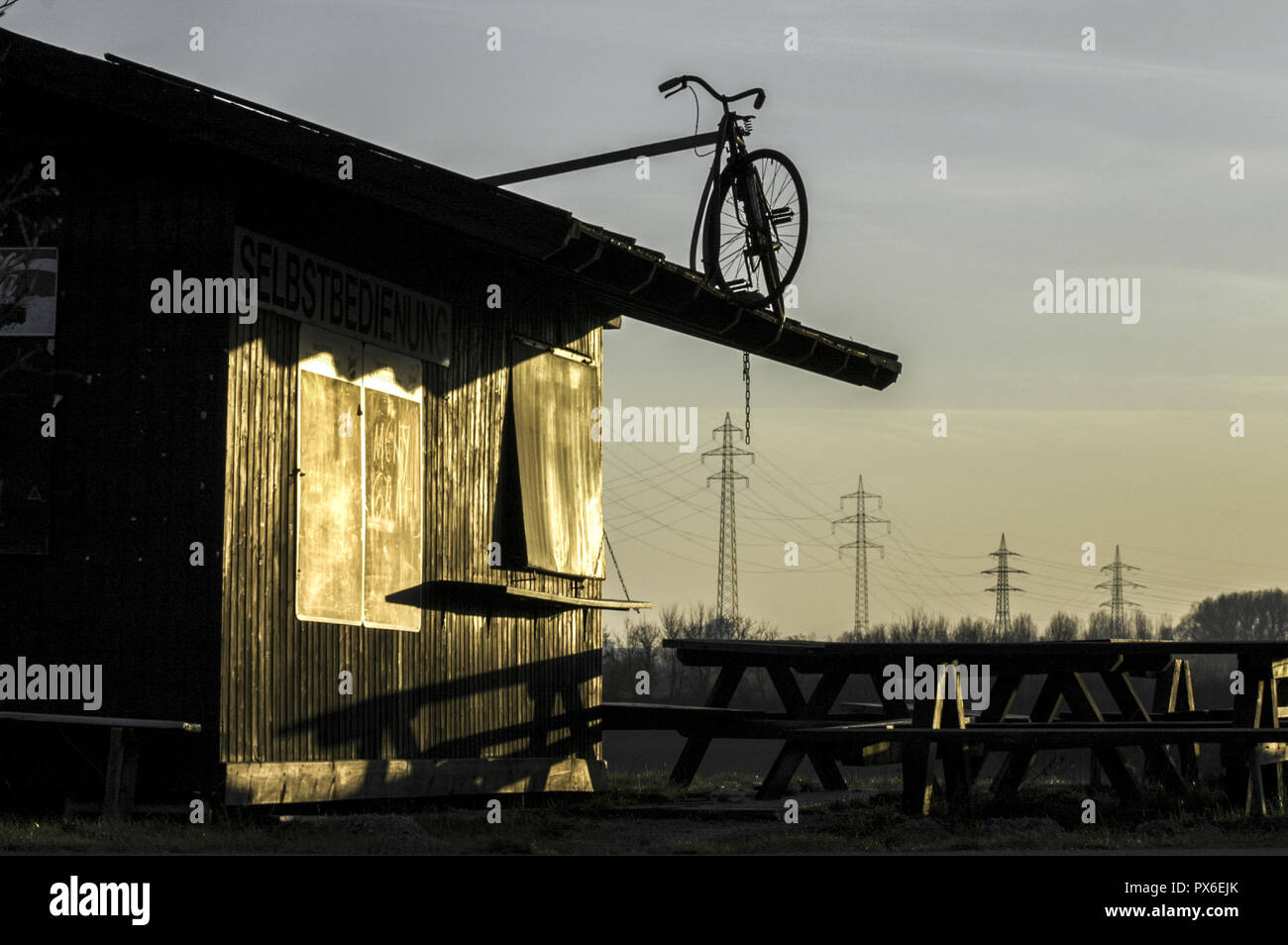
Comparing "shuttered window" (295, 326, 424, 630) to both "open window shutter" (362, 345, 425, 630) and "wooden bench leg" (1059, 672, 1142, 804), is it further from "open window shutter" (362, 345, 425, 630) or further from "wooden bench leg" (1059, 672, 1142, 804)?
"wooden bench leg" (1059, 672, 1142, 804)

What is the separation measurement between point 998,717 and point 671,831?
4110 millimetres

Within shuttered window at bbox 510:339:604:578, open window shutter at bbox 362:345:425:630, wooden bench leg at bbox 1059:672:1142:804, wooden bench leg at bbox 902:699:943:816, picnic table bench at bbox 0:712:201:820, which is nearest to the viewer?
picnic table bench at bbox 0:712:201:820

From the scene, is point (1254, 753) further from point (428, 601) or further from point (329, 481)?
point (329, 481)

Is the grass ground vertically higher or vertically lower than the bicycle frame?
lower

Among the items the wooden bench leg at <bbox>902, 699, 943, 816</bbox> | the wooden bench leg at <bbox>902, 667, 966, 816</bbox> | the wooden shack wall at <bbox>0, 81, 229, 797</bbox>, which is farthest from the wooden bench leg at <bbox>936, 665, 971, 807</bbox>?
the wooden shack wall at <bbox>0, 81, 229, 797</bbox>

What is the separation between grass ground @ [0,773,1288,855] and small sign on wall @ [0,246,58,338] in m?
3.69

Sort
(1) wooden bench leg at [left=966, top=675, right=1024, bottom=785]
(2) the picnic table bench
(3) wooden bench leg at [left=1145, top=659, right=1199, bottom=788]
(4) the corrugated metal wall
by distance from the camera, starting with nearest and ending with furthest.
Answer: (2) the picnic table bench < (4) the corrugated metal wall < (1) wooden bench leg at [left=966, top=675, right=1024, bottom=785] < (3) wooden bench leg at [left=1145, top=659, right=1199, bottom=788]

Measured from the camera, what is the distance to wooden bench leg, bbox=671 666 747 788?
18.3 m

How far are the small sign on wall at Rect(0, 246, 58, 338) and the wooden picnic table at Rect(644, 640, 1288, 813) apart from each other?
6.66 metres

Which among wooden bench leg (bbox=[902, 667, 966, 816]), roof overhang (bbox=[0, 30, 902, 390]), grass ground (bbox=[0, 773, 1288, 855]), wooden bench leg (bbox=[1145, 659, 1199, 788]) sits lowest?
grass ground (bbox=[0, 773, 1288, 855])

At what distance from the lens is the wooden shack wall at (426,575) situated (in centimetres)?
1327

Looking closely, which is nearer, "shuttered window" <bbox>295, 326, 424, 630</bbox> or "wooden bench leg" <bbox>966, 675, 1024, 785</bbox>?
"shuttered window" <bbox>295, 326, 424, 630</bbox>

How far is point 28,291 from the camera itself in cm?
1348

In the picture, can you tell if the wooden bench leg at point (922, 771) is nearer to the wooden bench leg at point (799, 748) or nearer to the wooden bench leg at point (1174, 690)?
the wooden bench leg at point (799, 748)
